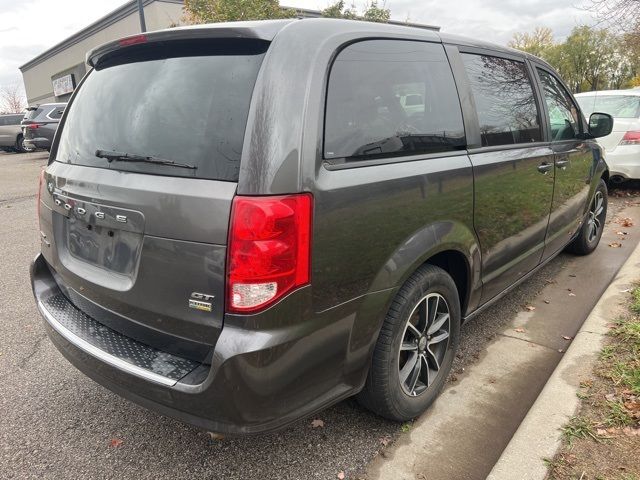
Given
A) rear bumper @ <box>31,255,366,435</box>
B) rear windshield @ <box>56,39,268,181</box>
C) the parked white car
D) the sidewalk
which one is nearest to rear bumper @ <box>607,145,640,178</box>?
the parked white car

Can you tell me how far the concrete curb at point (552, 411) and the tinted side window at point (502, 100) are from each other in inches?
52.8

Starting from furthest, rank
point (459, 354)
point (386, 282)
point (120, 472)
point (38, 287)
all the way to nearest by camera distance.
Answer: point (459, 354), point (38, 287), point (120, 472), point (386, 282)

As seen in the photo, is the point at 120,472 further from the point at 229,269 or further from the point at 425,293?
the point at 425,293

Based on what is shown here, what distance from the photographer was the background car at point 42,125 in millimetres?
15422

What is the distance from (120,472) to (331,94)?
75.1 inches

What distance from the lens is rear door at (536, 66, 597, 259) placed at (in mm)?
3646

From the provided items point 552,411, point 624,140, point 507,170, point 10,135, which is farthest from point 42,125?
point 552,411

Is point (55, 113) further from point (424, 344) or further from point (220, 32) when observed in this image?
point (424, 344)

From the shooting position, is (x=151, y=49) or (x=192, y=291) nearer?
(x=192, y=291)

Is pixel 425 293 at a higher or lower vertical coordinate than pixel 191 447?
higher

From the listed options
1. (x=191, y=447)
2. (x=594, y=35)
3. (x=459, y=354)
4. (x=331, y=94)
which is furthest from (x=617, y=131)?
(x=594, y=35)

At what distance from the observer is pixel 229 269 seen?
1.67m

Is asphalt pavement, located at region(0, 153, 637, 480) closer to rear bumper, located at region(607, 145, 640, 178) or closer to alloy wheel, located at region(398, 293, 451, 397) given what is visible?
alloy wheel, located at region(398, 293, 451, 397)

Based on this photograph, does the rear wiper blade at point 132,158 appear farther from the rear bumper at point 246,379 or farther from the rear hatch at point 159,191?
Result: the rear bumper at point 246,379
